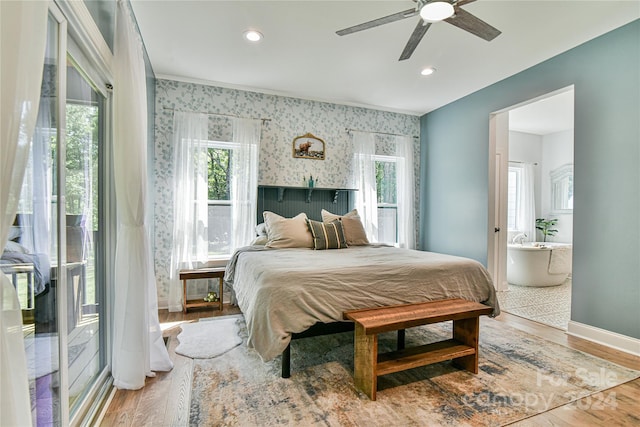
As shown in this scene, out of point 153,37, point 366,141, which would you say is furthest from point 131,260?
point 366,141

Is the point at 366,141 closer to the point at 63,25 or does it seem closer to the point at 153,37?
the point at 153,37

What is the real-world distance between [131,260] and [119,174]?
537 millimetres

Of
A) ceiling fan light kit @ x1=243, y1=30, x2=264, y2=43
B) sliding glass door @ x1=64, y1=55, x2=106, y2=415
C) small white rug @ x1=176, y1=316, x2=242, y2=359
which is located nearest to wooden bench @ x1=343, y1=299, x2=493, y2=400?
small white rug @ x1=176, y1=316, x2=242, y2=359

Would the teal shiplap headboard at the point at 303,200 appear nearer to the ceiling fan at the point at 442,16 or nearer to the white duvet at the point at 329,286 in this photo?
the white duvet at the point at 329,286

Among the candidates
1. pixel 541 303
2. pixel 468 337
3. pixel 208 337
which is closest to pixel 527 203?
pixel 541 303

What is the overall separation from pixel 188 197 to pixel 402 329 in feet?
9.35

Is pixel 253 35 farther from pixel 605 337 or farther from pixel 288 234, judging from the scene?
pixel 605 337

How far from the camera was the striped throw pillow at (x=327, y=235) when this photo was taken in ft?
11.2

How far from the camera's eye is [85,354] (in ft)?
5.98

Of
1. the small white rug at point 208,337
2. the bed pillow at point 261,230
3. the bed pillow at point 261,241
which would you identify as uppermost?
the bed pillow at point 261,230

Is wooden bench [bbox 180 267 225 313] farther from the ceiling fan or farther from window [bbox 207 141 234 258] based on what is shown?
the ceiling fan

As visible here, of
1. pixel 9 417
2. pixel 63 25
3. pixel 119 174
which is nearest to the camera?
pixel 9 417

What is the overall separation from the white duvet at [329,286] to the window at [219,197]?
45.1 inches

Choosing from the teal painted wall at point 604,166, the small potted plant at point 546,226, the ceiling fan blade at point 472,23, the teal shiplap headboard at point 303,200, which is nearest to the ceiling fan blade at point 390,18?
the ceiling fan blade at point 472,23
